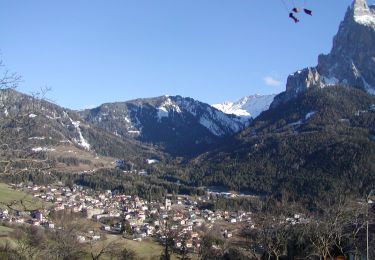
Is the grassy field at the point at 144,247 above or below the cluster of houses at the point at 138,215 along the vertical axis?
below

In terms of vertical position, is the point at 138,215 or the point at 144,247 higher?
the point at 138,215

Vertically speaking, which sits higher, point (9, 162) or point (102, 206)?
point (9, 162)

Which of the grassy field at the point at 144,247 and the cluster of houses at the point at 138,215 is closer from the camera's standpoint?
the grassy field at the point at 144,247

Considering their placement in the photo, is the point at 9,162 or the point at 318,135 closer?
the point at 9,162

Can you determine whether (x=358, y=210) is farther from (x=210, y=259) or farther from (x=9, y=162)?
(x=9, y=162)

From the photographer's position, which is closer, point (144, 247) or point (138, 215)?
point (144, 247)

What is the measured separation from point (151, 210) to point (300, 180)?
2209 inches

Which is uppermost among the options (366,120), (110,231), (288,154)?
(366,120)

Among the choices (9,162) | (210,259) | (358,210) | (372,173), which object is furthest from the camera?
(372,173)

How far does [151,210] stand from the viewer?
117m

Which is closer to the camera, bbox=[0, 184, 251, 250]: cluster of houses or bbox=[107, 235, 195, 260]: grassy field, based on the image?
bbox=[107, 235, 195, 260]: grassy field

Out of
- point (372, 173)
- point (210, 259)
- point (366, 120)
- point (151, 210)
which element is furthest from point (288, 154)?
point (210, 259)

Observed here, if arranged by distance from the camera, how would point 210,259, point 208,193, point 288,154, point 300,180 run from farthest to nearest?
point 288,154 → point 208,193 → point 300,180 → point 210,259

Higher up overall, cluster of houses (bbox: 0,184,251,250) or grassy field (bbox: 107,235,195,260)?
cluster of houses (bbox: 0,184,251,250)
